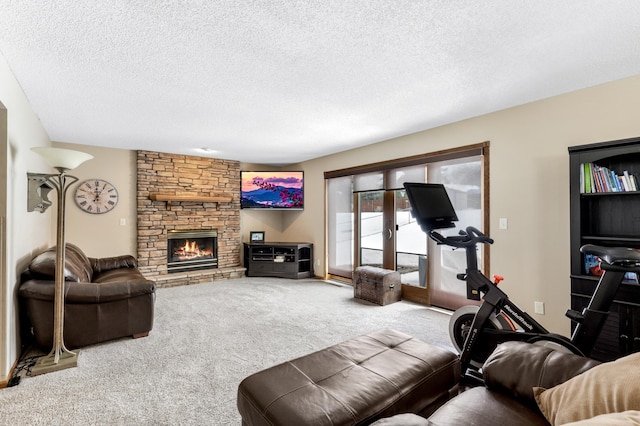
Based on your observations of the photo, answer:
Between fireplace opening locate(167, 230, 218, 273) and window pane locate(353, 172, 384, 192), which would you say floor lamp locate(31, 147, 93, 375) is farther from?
window pane locate(353, 172, 384, 192)

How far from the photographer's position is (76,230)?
4859 millimetres

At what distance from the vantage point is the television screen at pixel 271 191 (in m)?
6.35

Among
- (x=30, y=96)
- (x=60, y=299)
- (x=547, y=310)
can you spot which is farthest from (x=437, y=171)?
(x=30, y=96)

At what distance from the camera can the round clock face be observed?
4.89 m

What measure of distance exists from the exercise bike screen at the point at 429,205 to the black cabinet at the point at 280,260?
3.87m

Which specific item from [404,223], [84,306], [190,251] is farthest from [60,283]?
[404,223]

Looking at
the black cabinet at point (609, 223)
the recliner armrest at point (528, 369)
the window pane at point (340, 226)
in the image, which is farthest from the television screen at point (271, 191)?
the recliner armrest at point (528, 369)

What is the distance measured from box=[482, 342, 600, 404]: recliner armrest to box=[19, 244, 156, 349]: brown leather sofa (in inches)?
117

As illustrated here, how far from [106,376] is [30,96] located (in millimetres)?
2628

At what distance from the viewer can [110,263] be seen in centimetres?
457

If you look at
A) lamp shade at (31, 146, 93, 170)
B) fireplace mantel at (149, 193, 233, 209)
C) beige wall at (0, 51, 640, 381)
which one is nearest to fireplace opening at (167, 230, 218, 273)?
fireplace mantel at (149, 193, 233, 209)

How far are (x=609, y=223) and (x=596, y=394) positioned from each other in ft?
7.34

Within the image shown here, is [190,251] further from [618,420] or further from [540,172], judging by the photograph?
[618,420]

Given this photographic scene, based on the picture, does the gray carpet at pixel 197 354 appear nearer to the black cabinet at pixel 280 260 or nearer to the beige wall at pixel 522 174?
the beige wall at pixel 522 174
